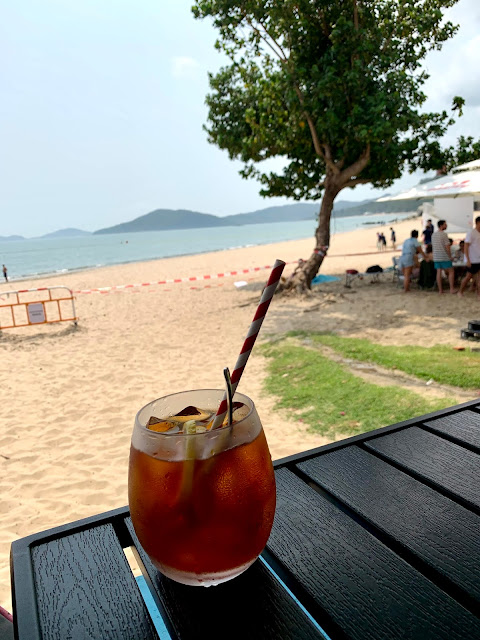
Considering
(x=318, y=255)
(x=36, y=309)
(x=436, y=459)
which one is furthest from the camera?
(x=318, y=255)

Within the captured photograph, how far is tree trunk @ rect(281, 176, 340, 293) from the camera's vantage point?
10.5 meters

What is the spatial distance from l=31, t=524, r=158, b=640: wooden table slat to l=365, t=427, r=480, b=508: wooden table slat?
0.58 m

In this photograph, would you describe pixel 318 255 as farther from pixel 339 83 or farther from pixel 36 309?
pixel 36 309

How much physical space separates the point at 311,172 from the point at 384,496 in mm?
11075

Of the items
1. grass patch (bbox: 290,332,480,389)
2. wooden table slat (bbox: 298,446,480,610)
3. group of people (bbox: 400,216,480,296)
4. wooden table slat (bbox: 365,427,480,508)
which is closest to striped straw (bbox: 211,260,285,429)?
wooden table slat (bbox: 298,446,480,610)

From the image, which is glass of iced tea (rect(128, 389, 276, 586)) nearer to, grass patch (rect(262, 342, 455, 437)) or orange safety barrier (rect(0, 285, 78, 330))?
grass patch (rect(262, 342, 455, 437))

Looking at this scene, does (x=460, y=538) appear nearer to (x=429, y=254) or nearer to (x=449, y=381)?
(x=449, y=381)

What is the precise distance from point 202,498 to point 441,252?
898 cm

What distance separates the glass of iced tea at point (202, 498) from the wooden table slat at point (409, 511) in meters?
0.25

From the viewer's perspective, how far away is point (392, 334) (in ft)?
22.1

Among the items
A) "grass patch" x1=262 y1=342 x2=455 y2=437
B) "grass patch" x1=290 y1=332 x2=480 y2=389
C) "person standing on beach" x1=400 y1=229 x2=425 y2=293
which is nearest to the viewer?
"grass patch" x1=262 y1=342 x2=455 y2=437

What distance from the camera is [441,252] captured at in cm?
870

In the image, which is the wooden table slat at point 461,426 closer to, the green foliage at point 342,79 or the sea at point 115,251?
the green foliage at point 342,79

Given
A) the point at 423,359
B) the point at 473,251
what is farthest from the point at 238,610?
the point at 473,251
